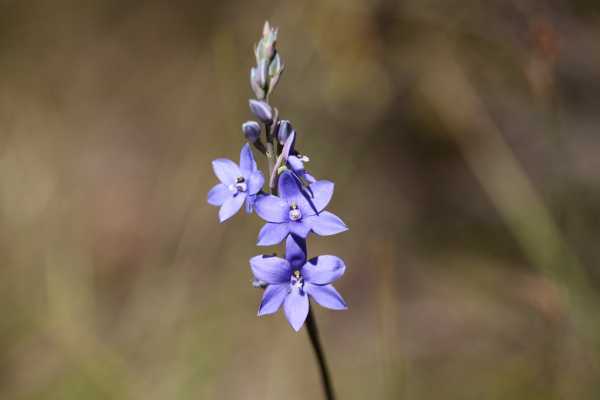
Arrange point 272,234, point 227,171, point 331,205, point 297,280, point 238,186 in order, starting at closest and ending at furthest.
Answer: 1. point 272,234
2. point 297,280
3. point 238,186
4. point 227,171
5. point 331,205

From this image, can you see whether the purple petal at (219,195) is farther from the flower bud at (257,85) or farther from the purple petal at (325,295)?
the purple petal at (325,295)

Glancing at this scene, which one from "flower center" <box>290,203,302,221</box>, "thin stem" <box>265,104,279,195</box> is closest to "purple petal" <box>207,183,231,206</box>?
"thin stem" <box>265,104,279,195</box>

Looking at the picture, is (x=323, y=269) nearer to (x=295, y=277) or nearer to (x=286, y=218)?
(x=295, y=277)

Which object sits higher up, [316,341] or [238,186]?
[238,186]

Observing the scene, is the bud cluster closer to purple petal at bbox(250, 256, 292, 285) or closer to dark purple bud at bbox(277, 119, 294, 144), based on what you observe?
dark purple bud at bbox(277, 119, 294, 144)

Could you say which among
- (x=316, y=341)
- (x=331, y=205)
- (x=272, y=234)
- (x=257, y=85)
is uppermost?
(x=331, y=205)

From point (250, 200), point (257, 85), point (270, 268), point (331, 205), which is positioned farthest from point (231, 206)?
point (331, 205)

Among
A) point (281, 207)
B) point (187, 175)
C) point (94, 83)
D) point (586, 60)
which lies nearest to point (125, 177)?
point (187, 175)
